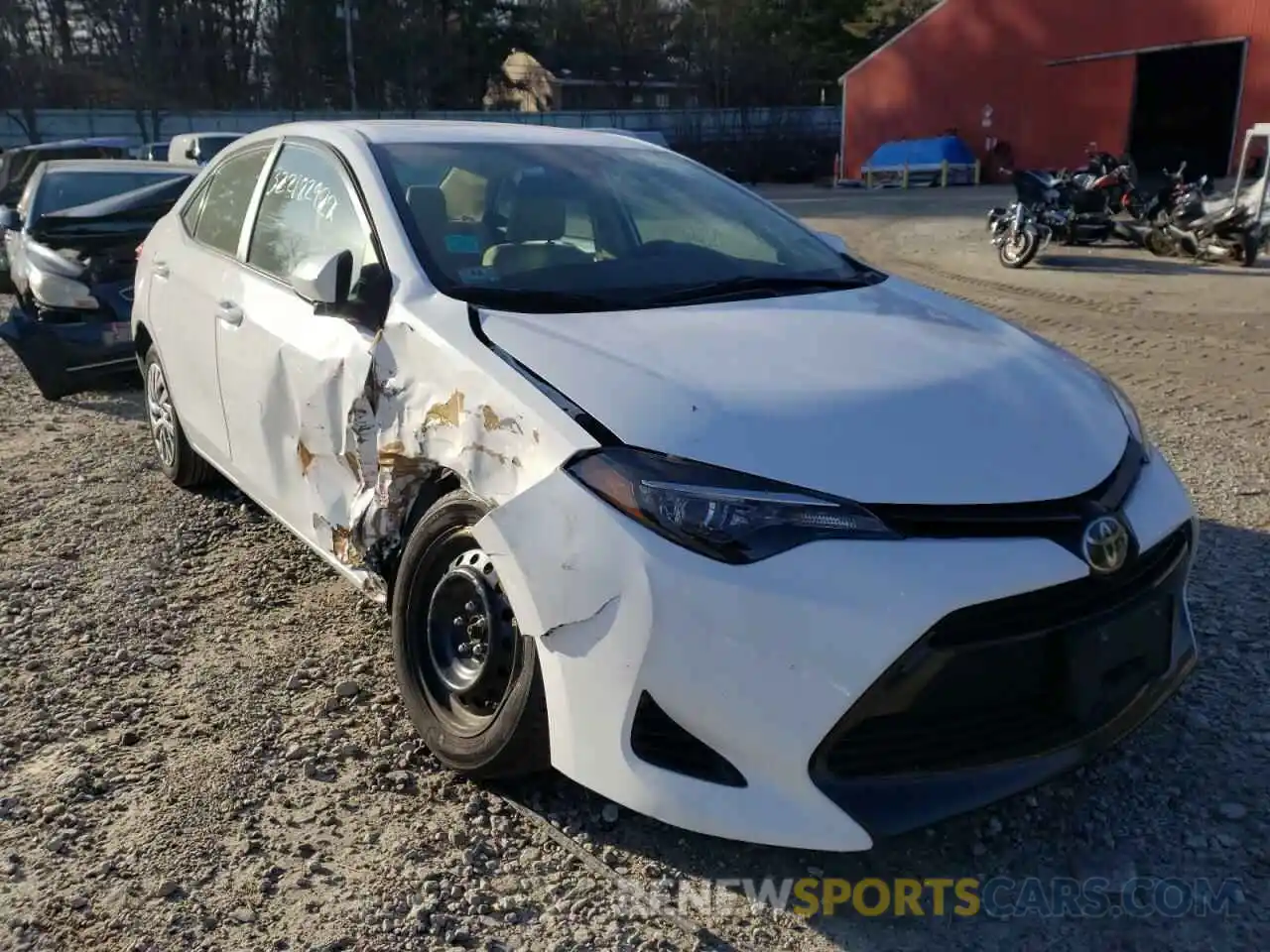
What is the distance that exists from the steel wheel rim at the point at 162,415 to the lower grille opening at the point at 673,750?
3355mm

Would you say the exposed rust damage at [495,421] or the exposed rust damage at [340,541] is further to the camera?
the exposed rust damage at [340,541]

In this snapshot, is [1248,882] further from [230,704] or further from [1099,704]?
[230,704]

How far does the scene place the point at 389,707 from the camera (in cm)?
327

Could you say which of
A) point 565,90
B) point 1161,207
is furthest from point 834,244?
point 565,90

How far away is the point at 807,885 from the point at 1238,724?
1.49m

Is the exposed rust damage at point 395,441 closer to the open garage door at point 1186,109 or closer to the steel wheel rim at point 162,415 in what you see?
the steel wheel rim at point 162,415

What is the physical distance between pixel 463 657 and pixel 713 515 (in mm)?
924

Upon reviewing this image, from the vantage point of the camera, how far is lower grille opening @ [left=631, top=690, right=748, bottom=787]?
2.28m

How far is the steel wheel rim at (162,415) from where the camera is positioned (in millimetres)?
4941

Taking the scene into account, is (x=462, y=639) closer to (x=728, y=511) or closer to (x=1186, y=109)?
(x=728, y=511)

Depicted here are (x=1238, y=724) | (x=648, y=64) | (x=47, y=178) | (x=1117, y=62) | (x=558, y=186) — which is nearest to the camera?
(x=1238, y=724)

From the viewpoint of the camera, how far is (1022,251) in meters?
13.5

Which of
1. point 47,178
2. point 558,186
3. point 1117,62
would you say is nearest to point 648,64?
point 1117,62

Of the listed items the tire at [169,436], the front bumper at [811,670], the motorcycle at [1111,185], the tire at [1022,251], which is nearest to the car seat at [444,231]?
the front bumper at [811,670]
